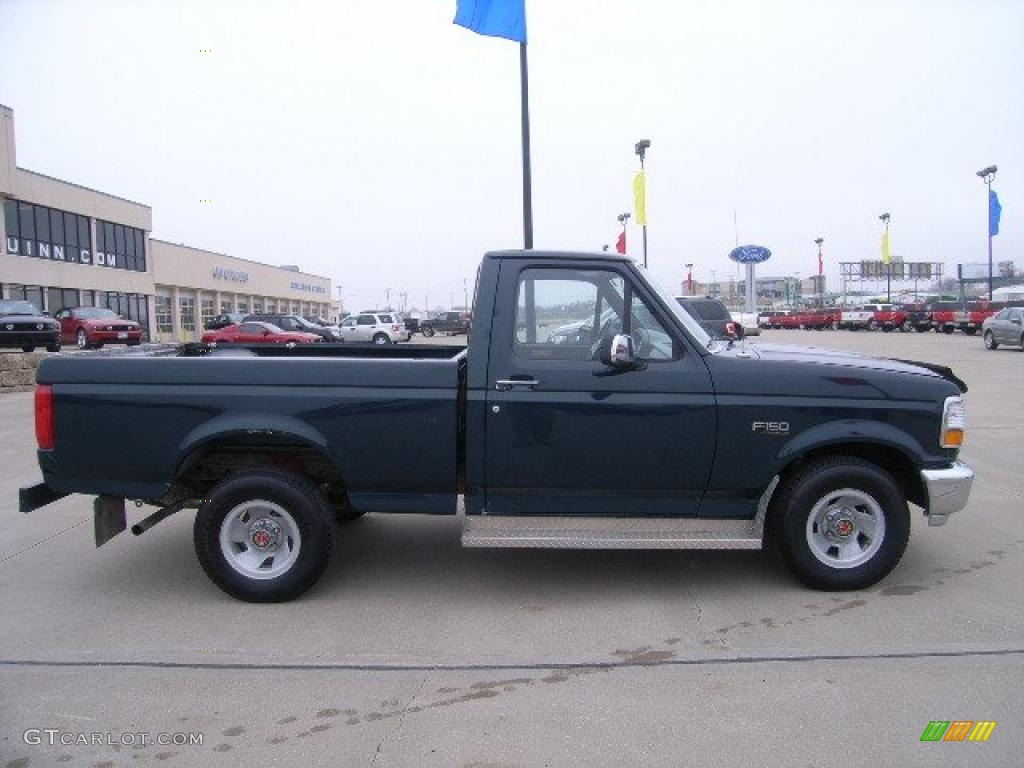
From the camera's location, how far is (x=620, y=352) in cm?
445

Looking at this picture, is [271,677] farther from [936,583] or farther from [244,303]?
[244,303]

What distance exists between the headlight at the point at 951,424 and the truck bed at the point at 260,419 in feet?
9.22

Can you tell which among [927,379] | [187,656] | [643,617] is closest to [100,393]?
[187,656]

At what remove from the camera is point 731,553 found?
5.84m

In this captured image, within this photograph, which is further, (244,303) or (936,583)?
(244,303)

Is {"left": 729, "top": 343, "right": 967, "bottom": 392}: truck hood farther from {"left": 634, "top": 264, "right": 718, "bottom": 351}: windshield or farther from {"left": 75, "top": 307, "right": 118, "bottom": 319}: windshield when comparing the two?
{"left": 75, "top": 307, "right": 118, "bottom": 319}: windshield

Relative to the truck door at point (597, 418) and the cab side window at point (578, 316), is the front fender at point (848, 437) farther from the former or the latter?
the cab side window at point (578, 316)

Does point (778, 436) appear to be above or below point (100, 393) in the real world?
below

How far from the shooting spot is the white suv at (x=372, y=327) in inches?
1599

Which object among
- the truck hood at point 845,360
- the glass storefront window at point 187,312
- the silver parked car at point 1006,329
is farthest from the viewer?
the glass storefront window at point 187,312

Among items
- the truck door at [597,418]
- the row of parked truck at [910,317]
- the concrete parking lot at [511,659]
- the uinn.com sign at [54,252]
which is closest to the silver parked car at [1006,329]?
the row of parked truck at [910,317]

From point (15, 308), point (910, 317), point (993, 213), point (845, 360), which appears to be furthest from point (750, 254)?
point (845, 360)

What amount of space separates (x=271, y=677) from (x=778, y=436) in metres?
2.99

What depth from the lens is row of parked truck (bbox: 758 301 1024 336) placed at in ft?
139
